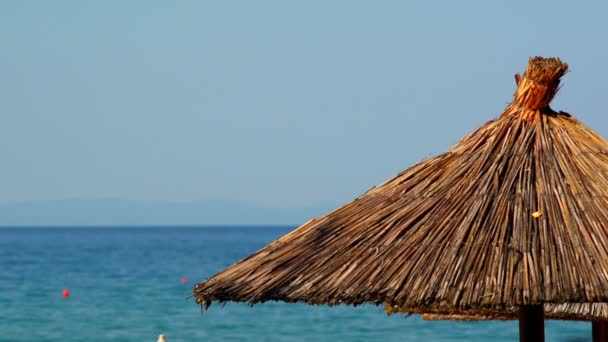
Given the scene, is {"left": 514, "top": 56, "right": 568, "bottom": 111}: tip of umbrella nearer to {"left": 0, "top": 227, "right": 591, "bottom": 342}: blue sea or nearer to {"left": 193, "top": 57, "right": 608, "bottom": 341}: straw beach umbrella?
{"left": 193, "top": 57, "right": 608, "bottom": 341}: straw beach umbrella

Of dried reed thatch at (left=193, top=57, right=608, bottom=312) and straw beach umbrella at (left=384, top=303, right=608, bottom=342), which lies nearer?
dried reed thatch at (left=193, top=57, right=608, bottom=312)

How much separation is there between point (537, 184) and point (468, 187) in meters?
0.25

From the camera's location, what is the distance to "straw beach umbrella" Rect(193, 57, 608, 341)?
4.09 m

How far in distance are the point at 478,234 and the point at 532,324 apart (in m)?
0.64

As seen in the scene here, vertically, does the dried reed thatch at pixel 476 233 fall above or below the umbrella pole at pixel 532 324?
above

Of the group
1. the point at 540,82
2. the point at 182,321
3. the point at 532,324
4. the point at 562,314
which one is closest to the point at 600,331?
the point at 562,314

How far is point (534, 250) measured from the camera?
4160 millimetres

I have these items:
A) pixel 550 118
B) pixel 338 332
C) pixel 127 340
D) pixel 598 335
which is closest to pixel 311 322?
pixel 338 332

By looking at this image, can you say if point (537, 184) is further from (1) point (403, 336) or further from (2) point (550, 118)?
(1) point (403, 336)

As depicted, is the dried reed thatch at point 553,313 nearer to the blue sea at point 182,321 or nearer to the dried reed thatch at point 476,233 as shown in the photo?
the dried reed thatch at point 476,233

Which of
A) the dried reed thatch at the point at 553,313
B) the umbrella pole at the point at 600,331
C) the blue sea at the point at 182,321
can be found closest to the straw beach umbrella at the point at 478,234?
the dried reed thatch at the point at 553,313

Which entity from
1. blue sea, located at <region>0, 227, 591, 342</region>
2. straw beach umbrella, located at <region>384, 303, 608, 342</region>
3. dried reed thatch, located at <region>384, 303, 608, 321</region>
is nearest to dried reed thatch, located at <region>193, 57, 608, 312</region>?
straw beach umbrella, located at <region>384, 303, 608, 342</region>

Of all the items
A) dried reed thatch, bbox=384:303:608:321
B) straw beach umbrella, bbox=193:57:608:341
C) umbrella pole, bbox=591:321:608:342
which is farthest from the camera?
umbrella pole, bbox=591:321:608:342

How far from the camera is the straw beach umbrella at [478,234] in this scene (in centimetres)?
409
